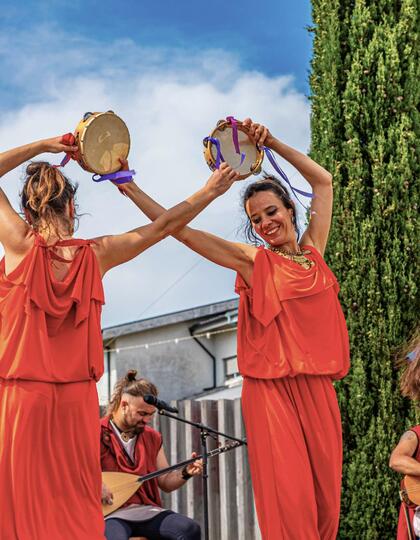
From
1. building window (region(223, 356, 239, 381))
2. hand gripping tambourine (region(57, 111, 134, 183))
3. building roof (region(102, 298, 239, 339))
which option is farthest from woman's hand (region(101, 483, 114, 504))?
building window (region(223, 356, 239, 381))

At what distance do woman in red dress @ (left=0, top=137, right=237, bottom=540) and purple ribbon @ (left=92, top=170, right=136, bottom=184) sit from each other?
0.80 feet

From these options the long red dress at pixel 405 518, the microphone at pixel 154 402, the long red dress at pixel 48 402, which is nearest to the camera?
the long red dress at pixel 48 402

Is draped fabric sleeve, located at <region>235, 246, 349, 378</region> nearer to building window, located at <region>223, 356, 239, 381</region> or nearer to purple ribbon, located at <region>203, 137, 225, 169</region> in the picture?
purple ribbon, located at <region>203, 137, 225, 169</region>

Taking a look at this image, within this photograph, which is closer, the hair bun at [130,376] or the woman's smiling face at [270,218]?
the woman's smiling face at [270,218]

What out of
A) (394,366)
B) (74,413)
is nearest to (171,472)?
(394,366)

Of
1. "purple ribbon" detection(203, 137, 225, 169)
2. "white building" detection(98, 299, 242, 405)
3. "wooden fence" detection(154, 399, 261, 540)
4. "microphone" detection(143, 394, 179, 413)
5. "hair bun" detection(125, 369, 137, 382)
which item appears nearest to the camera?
"purple ribbon" detection(203, 137, 225, 169)

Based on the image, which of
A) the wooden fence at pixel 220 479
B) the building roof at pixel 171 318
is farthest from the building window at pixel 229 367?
the wooden fence at pixel 220 479

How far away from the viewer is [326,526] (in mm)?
4453

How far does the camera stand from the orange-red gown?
4.35m

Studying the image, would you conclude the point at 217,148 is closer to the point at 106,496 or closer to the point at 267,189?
the point at 267,189

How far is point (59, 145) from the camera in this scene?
165 inches

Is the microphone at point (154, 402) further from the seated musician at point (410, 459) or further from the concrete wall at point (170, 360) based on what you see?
the concrete wall at point (170, 360)

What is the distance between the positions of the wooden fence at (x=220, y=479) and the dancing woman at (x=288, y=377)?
356 cm

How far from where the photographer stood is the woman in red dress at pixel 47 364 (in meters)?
3.78
